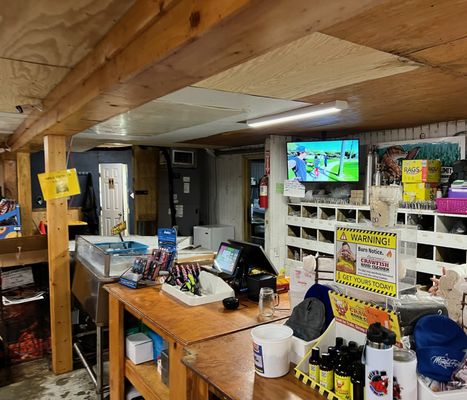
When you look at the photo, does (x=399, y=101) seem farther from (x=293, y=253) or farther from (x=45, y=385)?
(x=45, y=385)

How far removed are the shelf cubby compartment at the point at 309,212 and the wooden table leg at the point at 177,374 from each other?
342cm

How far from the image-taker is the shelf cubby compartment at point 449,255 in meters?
3.53

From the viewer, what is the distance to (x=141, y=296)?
2461 millimetres

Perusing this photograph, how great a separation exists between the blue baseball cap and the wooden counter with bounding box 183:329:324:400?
354 mm

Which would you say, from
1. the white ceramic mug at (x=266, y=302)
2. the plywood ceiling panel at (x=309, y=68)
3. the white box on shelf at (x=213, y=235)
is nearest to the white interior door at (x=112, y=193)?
the white box on shelf at (x=213, y=235)

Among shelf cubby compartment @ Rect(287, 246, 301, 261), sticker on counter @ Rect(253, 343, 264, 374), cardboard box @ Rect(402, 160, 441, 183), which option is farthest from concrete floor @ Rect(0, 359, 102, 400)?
cardboard box @ Rect(402, 160, 441, 183)

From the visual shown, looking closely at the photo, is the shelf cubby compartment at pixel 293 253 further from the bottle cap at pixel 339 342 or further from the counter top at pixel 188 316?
the bottle cap at pixel 339 342

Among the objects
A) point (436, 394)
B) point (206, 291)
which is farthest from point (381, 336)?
point (206, 291)

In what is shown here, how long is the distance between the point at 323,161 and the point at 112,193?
466cm

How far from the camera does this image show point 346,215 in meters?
4.59

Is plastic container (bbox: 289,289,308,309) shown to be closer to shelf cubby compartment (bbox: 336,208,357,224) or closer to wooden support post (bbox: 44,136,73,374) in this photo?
wooden support post (bbox: 44,136,73,374)

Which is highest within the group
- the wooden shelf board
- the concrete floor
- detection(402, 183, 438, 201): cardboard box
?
detection(402, 183, 438, 201): cardboard box

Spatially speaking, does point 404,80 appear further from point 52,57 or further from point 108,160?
point 108,160

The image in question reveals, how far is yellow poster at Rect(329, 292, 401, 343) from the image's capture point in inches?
48.4
